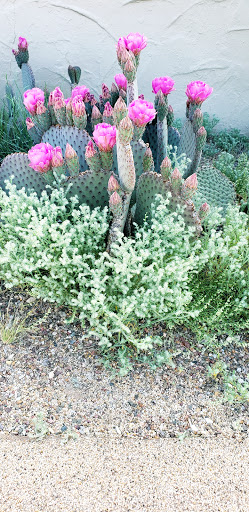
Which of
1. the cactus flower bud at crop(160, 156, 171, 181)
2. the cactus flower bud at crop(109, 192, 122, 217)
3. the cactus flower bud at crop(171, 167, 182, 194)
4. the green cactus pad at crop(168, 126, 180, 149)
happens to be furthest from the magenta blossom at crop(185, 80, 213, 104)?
the cactus flower bud at crop(109, 192, 122, 217)

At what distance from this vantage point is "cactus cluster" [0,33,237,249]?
7.63ft

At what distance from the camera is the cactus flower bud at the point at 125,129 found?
6.92 ft

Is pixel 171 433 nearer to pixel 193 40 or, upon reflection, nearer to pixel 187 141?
pixel 187 141

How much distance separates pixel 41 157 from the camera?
246cm

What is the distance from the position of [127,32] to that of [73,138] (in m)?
1.78

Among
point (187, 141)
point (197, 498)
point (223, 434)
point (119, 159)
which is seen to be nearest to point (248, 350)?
point (223, 434)

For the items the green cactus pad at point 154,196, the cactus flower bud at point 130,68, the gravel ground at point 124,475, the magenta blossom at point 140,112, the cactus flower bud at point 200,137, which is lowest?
the gravel ground at point 124,475

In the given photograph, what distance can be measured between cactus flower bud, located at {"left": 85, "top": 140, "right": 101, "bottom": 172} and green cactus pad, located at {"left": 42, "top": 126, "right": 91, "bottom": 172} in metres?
0.28

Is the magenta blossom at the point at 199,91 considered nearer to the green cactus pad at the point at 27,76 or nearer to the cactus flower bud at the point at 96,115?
the cactus flower bud at the point at 96,115

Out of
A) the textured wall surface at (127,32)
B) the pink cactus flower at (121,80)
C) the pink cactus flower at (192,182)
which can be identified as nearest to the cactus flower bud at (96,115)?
the pink cactus flower at (121,80)

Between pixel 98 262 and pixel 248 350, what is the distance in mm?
951

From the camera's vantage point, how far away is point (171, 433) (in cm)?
208

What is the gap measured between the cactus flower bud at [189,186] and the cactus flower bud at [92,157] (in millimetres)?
469

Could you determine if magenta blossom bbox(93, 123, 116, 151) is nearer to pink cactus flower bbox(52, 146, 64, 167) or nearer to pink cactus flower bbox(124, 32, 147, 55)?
pink cactus flower bbox(52, 146, 64, 167)
